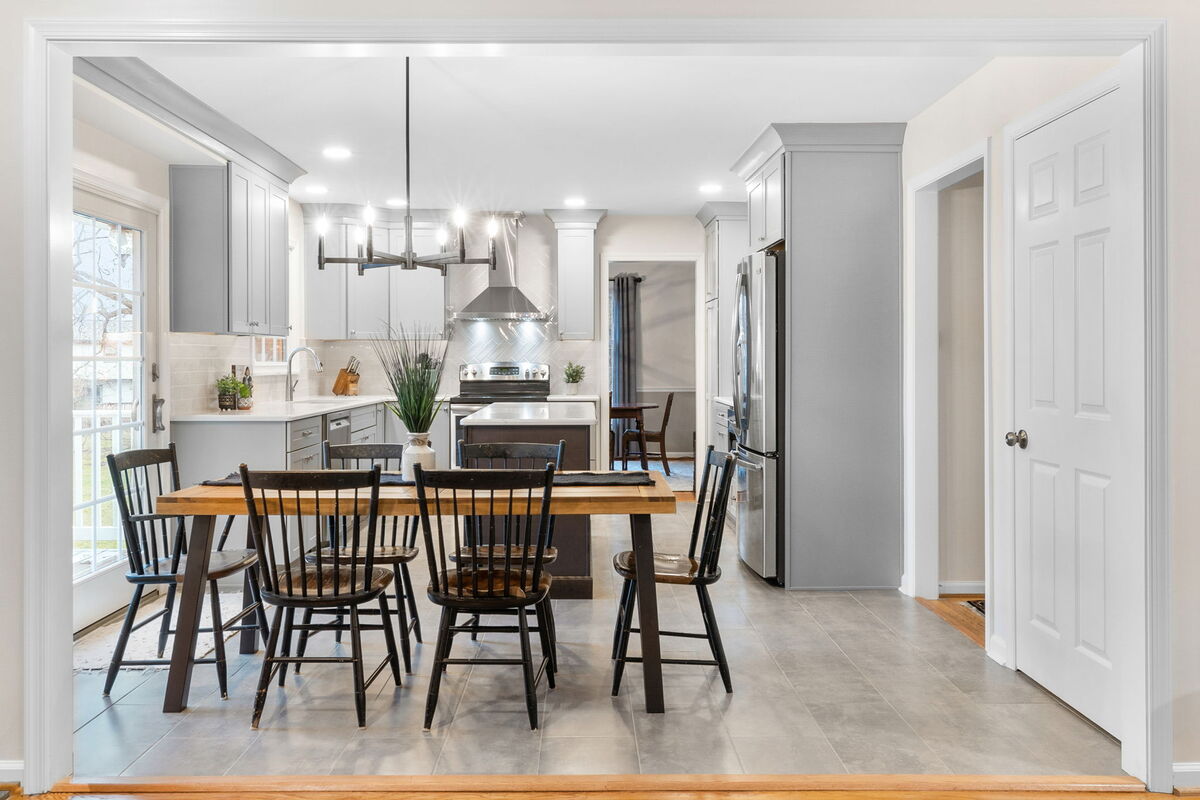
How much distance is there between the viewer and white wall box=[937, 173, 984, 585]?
4.16 m

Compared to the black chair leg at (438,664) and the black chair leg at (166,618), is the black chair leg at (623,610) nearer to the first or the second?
the black chair leg at (438,664)

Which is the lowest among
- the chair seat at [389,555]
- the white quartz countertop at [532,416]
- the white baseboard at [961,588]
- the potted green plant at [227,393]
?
the white baseboard at [961,588]

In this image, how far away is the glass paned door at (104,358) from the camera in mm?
3797

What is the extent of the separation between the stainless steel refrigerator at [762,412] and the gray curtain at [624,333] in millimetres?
5386

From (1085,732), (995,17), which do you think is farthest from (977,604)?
(995,17)

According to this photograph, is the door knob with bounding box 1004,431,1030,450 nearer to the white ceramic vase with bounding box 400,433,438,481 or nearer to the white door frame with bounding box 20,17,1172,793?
the white door frame with bounding box 20,17,1172,793

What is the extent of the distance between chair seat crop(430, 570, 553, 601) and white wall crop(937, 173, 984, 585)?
2411 mm

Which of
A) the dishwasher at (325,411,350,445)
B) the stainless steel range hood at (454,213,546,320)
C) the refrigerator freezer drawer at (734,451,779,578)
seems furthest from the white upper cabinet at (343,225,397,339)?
the refrigerator freezer drawer at (734,451,779,578)

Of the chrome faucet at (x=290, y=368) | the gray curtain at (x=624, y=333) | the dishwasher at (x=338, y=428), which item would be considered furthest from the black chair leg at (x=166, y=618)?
the gray curtain at (x=624, y=333)

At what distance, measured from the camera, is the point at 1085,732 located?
2615mm

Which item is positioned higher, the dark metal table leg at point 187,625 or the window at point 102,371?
the window at point 102,371

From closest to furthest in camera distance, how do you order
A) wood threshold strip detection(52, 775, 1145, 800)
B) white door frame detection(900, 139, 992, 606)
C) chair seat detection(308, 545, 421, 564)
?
wood threshold strip detection(52, 775, 1145, 800) < chair seat detection(308, 545, 421, 564) < white door frame detection(900, 139, 992, 606)

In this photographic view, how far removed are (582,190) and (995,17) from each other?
13.3 ft

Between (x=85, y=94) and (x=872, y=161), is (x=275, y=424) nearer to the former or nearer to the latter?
(x=85, y=94)
